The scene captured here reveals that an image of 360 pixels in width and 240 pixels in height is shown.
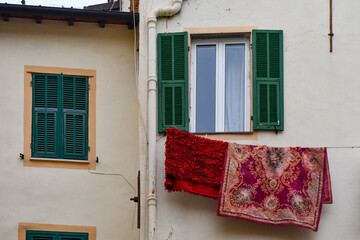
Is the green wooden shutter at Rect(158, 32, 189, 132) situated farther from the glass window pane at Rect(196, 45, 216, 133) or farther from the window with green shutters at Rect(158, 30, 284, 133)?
the glass window pane at Rect(196, 45, 216, 133)

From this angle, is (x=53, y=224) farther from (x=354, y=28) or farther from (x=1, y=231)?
Answer: (x=354, y=28)

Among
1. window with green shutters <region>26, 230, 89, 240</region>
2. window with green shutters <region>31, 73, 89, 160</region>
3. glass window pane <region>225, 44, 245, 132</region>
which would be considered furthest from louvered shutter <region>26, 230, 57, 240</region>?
glass window pane <region>225, 44, 245, 132</region>

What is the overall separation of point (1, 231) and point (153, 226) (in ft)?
10.1

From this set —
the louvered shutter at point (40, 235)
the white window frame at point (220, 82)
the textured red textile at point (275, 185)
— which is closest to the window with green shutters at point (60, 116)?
the louvered shutter at point (40, 235)

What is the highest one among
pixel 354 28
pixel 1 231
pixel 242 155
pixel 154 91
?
pixel 354 28

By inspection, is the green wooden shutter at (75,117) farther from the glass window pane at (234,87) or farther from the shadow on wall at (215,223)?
the glass window pane at (234,87)

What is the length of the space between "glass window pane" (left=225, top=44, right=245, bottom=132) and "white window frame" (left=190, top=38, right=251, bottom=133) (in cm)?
5

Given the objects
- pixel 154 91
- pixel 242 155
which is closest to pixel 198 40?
pixel 154 91

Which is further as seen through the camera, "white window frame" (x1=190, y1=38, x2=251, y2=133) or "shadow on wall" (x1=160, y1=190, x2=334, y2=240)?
"white window frame" (x1=190, y1=38, x2=251, y2=133)

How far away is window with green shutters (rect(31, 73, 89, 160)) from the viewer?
17656 millimetres

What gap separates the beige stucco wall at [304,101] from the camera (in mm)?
15562

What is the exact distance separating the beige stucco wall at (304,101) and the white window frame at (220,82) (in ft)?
1.06

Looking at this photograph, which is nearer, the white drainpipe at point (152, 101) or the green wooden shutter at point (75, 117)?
the white drainpipe at point (152, 101)

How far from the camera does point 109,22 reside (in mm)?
18344
